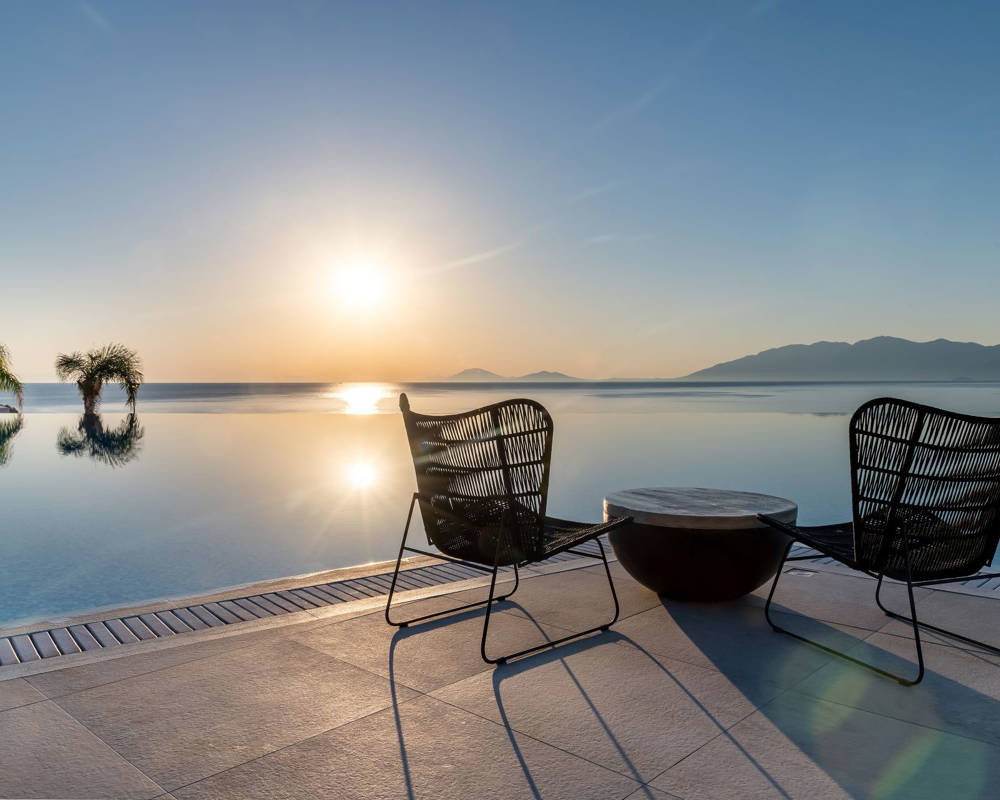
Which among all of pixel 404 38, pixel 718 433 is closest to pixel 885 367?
pixel 718 433

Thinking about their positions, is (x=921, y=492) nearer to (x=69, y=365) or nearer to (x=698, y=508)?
(x=698, y=508)

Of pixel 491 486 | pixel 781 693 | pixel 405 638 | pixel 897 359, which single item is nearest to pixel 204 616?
pixel 405 638

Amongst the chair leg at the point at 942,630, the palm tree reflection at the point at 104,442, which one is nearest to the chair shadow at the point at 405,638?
the chair leg at the point at 942,630

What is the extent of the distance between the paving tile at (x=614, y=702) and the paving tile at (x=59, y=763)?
3.39ft

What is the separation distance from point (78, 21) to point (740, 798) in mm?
14189

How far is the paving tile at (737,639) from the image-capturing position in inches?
107

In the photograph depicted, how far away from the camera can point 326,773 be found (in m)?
1.92

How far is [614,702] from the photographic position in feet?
7.87

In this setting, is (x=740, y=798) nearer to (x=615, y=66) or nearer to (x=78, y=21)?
(x=615, y=66)

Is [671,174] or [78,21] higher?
[78,21]

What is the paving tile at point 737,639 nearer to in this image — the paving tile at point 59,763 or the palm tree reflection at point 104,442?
the paving tile at point 59,763

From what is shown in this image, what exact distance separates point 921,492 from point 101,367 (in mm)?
33015

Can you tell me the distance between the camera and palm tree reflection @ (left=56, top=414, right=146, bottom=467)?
45.5 ft

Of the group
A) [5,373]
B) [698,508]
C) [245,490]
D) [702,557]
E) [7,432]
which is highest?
[5,373]
